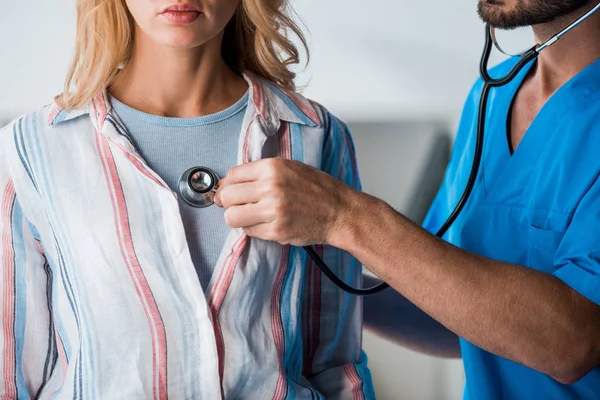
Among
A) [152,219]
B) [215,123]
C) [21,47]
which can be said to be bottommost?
[152,219]

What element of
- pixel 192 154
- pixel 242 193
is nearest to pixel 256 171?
pixel 242 193

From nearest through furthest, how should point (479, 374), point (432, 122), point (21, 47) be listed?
point (479, 374), point (21, 47), point (432, 122)

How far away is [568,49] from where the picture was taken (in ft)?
3.66

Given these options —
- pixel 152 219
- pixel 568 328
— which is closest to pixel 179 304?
pixel 152 219

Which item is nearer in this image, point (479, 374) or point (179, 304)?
point (179, 304)

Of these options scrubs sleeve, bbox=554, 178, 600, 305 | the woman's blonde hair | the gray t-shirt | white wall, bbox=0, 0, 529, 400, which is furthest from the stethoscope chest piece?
white wall, bbox=0, 0, 529, 400

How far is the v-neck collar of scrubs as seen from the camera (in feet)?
3.54

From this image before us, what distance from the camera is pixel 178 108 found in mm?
970

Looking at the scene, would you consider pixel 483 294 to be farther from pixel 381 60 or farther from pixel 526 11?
pixel 381 60

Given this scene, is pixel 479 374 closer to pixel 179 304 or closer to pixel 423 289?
pixel 423 289

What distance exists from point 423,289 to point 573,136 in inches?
12.6

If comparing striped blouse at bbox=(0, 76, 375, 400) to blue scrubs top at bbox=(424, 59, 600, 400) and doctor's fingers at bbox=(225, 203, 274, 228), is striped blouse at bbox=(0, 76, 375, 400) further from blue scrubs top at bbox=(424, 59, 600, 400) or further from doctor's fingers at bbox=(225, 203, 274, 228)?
blue scrubs top at bbox=(424, 59, 600, 400)

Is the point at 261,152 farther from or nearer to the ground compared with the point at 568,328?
farther from the ground

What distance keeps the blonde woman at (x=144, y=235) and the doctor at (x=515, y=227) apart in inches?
3.9
